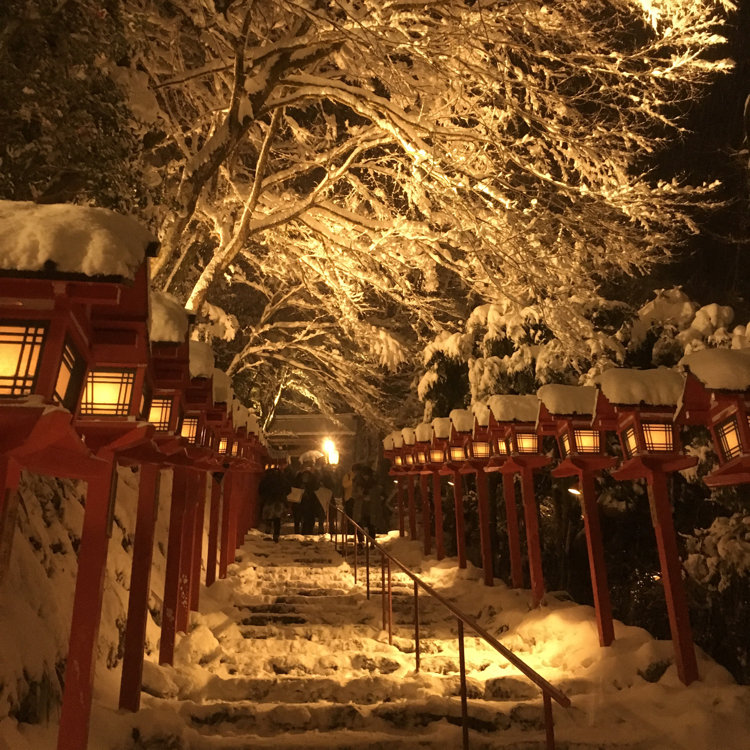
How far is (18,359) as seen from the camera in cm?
295

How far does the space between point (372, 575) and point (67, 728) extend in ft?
29.3

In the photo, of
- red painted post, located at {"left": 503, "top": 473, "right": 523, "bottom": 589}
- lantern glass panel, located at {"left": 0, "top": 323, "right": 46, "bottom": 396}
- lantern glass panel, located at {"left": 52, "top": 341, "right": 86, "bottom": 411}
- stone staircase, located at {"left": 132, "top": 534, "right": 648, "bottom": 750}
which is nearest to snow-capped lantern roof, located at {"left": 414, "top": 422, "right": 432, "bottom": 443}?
red painted post, located at {"left": 503, "top": 473, "right": 523, "bottom": 589}

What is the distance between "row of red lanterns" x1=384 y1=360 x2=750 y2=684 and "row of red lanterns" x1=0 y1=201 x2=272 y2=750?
4550 millimetres

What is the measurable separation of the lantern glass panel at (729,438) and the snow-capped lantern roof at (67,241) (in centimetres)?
512

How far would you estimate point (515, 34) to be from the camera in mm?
8281

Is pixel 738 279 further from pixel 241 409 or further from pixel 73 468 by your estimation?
pixel 73 468

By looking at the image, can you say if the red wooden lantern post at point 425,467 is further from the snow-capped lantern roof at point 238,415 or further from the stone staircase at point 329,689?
the stone staircase at point 329,689

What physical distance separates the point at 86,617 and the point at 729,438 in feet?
17.9

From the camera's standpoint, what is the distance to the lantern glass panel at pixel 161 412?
5715mm

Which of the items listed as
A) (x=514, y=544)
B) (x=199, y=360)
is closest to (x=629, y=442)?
(x=514, y=544)

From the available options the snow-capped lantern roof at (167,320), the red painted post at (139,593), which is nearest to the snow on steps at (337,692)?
the red painted post at (139,593)

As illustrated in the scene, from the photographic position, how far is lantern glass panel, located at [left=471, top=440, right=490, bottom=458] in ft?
38.1

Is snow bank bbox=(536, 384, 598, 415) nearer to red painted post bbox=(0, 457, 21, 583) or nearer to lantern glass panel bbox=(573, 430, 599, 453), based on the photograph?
lantern glass panel bbox=(573, 430, 599, 453)

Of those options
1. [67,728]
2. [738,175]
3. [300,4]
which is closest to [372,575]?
[67,728]
